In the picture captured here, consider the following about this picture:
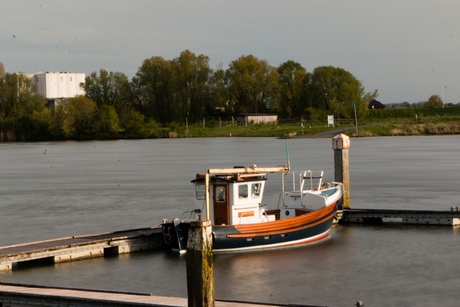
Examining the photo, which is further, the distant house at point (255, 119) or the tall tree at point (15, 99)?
the distant house at point (255, 119)

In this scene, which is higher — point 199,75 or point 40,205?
point 199,75

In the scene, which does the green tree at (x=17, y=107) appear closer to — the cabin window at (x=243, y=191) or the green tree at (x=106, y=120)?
the green tree at (x=106, y=120)

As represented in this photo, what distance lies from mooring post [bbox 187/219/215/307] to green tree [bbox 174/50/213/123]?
112 meters

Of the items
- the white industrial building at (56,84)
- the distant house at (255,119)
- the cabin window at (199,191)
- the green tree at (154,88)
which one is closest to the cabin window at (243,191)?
the cabin window at (199,191)

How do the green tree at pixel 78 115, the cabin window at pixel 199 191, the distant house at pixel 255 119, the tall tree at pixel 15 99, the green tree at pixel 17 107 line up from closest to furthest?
the cabin window at pixel 199 191 → the green tree at pixel 78 115 → the green tree at pixel 17 107 → the tall tree at pixel 15 99 → the distant house at pixel 255 119

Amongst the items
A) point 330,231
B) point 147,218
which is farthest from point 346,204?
point 147,218

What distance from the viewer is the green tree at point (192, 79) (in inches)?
4793

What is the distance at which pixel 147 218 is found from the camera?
25453mm

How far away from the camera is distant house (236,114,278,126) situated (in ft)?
397

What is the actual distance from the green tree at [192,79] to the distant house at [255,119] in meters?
8.73

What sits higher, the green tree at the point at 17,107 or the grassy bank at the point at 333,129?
the green tree at the point at 17,107

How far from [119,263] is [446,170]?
106 ft

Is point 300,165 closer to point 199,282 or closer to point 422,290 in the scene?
point 422,290

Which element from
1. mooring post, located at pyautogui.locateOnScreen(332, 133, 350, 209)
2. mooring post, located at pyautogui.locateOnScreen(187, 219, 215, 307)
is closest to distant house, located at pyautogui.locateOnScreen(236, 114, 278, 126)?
mooring post, located at pyautogui.locateOnScreen(332, 133, 350, 209)
